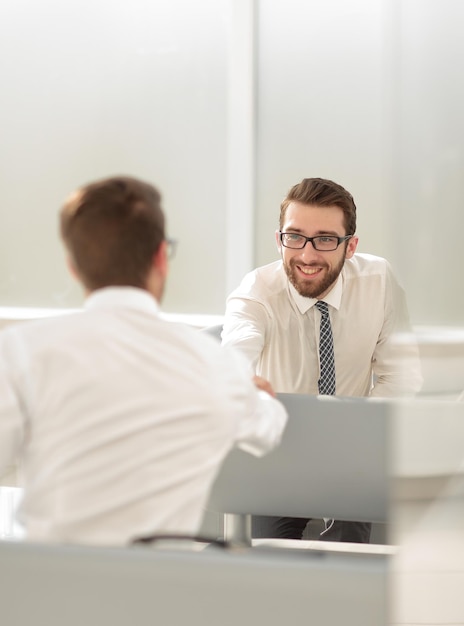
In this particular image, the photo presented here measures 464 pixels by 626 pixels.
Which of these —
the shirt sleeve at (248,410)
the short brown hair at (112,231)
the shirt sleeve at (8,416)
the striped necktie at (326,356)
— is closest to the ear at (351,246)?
the striped necktie at (326,356)

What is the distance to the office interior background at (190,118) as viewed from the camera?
3.40m

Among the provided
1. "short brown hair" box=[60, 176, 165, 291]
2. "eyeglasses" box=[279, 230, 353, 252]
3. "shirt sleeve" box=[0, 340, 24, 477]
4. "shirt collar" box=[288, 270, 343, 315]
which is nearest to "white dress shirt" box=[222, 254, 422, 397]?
"shirt collar" box=[288, 270, 343, 315]

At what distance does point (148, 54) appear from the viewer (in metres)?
3.71

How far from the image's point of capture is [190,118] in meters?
3.69

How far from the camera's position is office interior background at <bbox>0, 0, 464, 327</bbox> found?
11.2 feet

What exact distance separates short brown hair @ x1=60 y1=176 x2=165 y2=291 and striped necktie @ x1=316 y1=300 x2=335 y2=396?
1044mm

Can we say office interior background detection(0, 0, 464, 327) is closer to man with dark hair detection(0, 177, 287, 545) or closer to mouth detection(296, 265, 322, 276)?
mouth detection(296, 265, 322, 276)

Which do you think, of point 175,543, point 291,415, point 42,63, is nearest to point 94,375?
point 175,543

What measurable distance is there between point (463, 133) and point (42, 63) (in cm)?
276

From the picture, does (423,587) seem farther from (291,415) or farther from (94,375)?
(291,415)

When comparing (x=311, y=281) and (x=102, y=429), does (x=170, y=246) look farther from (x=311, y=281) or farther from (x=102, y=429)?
(x=311, y=281)

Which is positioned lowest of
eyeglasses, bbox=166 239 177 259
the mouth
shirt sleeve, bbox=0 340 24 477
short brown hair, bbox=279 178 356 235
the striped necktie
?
the striped necktie

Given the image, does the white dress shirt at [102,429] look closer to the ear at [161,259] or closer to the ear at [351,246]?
the ear at [161,259]

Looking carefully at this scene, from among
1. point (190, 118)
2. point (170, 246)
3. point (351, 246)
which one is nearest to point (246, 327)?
point (351, 246)
